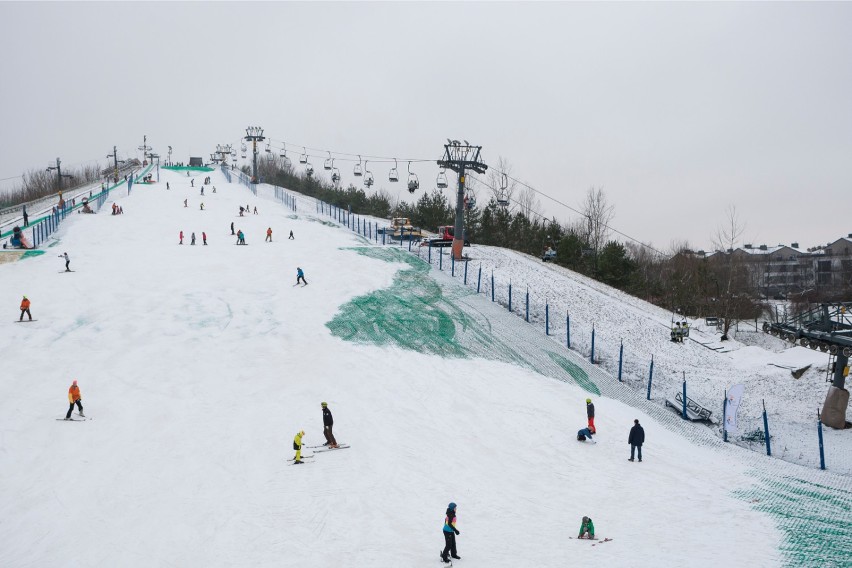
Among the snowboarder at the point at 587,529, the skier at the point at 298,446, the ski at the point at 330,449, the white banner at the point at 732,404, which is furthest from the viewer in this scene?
the white banner at the point at 732,404

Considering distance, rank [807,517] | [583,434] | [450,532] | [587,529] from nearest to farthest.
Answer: [450,532] < [587,529] < [807,517] < [583,434]

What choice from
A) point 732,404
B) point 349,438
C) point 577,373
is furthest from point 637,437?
point 349,438

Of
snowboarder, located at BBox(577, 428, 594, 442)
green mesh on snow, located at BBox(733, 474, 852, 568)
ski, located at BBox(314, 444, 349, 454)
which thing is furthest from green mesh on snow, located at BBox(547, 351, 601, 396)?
ski, located at BBox(314, 444, 349, 454)

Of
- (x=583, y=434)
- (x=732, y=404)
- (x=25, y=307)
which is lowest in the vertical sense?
(x=583, y=434)

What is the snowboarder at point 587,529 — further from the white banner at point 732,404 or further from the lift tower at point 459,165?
the lift tower at point 459,165

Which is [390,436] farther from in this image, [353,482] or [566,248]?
[566,248]

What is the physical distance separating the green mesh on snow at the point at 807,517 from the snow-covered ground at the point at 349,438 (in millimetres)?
79

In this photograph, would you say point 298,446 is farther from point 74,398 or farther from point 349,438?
point 74,398

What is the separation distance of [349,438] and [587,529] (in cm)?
864

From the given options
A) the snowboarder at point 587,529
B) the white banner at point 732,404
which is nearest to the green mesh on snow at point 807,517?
the white banner at point 732,404

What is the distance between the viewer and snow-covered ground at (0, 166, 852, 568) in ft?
43.9

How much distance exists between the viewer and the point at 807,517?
48.1 ft

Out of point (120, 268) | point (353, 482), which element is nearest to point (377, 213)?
point (120, 268)

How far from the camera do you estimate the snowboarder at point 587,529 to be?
43.1 feet
